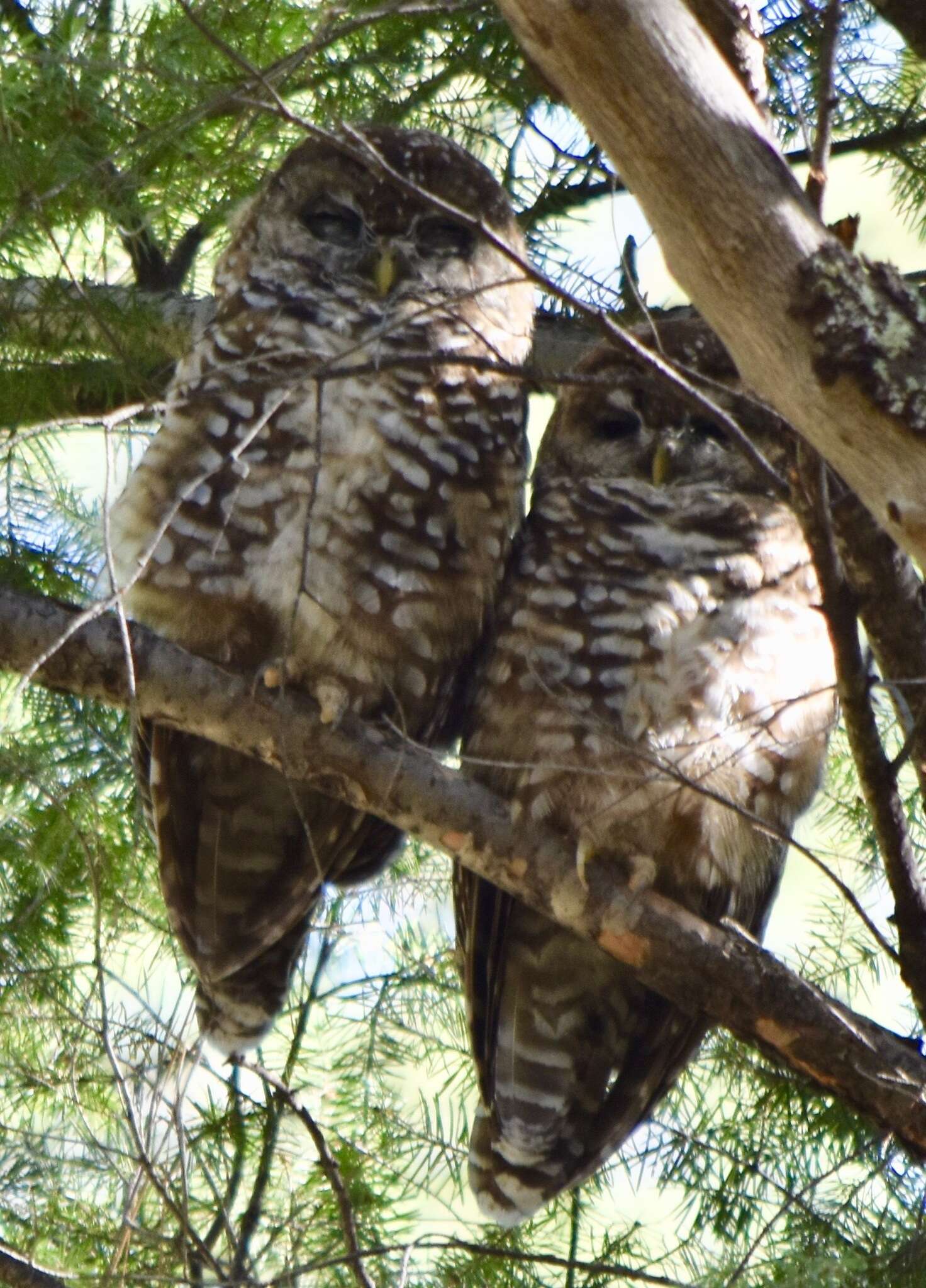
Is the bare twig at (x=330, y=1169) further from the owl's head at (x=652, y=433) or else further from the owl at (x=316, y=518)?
the owl's head at (x=652, y=433)

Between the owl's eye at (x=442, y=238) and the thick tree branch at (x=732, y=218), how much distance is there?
158 centimetres

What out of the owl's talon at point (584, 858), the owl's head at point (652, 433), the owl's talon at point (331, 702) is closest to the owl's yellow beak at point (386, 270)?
the owl's head at point (652, 433)

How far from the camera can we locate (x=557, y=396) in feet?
12.2

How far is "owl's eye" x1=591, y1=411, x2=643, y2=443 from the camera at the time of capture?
3.50m

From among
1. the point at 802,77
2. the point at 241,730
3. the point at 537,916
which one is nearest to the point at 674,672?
the point at 537,916

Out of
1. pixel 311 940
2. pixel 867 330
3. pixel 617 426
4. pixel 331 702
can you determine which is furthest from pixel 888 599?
pixel 311 940

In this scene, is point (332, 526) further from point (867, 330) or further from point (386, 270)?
point (867, 330)

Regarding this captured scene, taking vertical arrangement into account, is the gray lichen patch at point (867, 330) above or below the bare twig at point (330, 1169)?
above

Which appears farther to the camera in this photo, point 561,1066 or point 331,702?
point 561,1066

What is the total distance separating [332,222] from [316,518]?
2.77ft

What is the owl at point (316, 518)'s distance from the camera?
313 centimetres

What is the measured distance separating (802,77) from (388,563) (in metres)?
1.46

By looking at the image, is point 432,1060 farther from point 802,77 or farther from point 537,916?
point 802,77

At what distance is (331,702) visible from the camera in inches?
111
